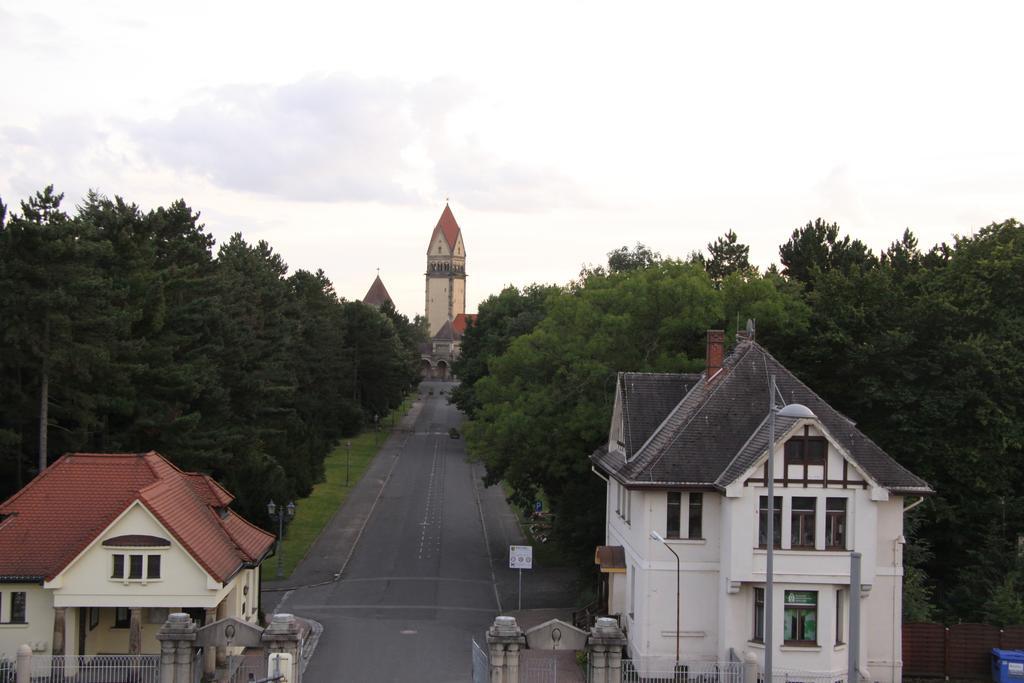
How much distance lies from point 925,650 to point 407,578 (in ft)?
72.6

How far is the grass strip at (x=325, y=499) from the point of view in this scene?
173ft

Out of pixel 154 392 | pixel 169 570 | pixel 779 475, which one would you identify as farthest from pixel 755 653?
pixel 154 392

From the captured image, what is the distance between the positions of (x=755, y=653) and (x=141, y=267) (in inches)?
1186

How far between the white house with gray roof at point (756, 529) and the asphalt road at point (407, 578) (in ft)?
21.0

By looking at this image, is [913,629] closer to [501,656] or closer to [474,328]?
[501,656]

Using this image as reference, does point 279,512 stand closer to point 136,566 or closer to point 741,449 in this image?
point 136,566

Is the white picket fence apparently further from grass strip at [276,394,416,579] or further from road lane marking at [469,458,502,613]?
grass strip at [276,394,416,579]

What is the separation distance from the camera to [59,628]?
3088cm

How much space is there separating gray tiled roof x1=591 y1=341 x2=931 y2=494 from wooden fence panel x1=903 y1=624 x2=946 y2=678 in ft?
14.1

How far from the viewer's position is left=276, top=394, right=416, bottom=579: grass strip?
5278 cm

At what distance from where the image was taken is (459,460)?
9419 centimetres

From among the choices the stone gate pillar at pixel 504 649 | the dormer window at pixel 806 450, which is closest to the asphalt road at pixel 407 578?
the stone gate pillar at pixel 504 649

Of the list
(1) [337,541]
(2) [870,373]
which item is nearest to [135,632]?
(1) [337,541]

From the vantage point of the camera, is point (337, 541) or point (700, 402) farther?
point (337, 541)
